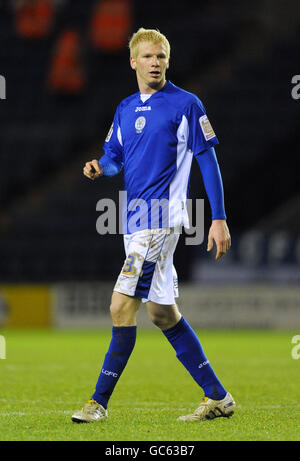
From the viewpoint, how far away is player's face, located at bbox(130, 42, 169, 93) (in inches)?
196

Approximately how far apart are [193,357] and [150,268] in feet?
1.86

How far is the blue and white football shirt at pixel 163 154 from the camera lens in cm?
496

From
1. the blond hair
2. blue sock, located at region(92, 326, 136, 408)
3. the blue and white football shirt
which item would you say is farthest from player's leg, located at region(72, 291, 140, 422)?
the blond hair

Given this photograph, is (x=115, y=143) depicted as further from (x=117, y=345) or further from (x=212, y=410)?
(x=212, y=410)

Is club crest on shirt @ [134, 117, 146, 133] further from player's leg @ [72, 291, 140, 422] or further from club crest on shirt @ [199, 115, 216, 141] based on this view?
player's leg @ [72, 291, 140, 422]

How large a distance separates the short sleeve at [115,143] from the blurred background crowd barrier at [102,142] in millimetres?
9874

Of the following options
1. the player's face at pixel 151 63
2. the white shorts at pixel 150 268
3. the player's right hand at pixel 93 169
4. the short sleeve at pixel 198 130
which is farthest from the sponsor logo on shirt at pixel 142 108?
the white shorts at pixel 150 268

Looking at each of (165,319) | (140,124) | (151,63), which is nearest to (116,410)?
(165,319)

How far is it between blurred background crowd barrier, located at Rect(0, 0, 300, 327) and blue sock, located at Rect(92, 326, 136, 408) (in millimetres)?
10092

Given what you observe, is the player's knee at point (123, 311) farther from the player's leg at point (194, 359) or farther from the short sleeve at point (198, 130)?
the short sleeve at point (198, 130)

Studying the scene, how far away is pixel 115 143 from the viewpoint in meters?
5.24

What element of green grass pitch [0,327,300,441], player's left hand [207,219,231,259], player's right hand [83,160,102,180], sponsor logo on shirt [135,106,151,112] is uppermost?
sponsor logo on shirt [135,106,151,112]
